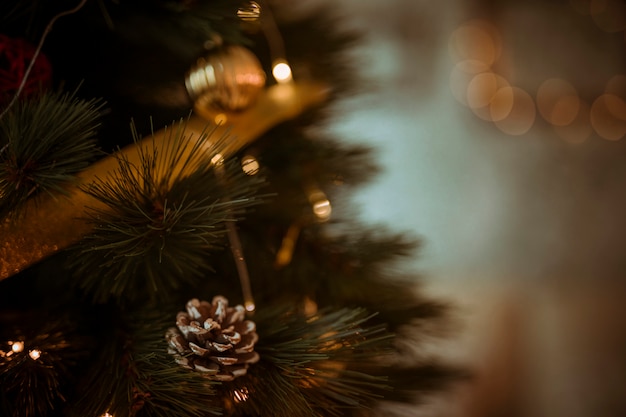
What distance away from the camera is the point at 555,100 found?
1.40 m

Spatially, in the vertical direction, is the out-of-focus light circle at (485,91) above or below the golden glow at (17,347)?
above

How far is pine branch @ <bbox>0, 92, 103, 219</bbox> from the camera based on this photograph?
0.88 feet

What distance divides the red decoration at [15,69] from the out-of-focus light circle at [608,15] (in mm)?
1485

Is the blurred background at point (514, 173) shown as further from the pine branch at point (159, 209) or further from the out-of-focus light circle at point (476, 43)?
the pine branch at point (159, 209)

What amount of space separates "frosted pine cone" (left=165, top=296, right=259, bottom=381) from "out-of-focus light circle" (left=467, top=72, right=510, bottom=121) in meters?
1.24

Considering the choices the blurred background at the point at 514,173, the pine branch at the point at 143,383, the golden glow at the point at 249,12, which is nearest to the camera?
the pine branch at the point at 143,383

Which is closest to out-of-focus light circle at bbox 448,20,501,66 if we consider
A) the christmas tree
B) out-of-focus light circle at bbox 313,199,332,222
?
the christmas tree

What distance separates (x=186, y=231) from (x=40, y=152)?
9cm

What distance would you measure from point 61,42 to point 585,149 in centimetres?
137

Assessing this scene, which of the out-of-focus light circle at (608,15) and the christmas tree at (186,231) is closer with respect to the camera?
the christmas tree at (186,231)

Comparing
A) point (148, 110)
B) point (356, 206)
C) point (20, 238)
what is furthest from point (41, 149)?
point (356, 206)

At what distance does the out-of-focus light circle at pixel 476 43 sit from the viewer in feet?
4.50

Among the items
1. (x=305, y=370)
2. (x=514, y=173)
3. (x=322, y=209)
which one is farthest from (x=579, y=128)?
(x=305, y=370)

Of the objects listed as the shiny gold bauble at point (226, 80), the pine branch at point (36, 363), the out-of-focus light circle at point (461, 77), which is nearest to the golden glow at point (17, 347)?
the pine branch at point (36, 363)
